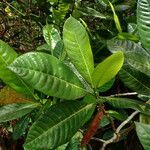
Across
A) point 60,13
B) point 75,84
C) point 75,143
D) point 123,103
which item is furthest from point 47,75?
point 60,13

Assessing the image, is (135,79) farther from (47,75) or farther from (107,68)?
(47,75)

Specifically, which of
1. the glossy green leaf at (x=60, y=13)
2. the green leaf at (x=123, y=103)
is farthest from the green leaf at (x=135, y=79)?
the glossy green leaf at (x=60, y=13)

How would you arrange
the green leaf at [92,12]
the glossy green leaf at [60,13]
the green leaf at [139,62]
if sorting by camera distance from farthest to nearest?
the glossy green leaf at [60,13] → the green leaf at [92,12] → the green leaf at [139,62]

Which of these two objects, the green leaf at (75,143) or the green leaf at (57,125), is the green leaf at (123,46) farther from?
the green leaf at (75,143)

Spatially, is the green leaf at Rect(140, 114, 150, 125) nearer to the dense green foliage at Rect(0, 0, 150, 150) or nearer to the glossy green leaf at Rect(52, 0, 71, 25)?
the dense green foliage at Rect(0, 0, 150, 150)

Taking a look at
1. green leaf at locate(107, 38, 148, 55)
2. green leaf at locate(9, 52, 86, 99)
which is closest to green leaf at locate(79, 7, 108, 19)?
green leaf at locate(107, 38, 148, 55)

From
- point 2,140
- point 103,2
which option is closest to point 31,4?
point 103,2

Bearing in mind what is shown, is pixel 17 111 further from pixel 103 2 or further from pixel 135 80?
pixel 103 2
